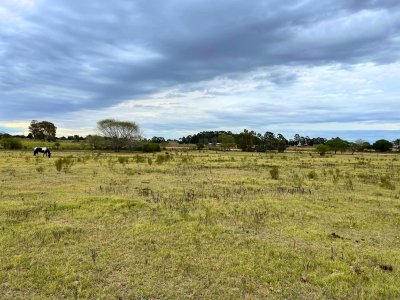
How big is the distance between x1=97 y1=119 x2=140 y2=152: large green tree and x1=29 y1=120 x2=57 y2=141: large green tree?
38.7m

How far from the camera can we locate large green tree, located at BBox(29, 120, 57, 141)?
126 meters

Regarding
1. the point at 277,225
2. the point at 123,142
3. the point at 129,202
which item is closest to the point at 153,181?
the point at 129,202

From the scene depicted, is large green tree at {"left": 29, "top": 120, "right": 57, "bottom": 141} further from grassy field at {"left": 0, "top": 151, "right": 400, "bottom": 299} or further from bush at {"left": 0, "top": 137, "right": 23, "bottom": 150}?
grassy field at {"left": 0, "top": 151, "right": 400, "bottom": 299}

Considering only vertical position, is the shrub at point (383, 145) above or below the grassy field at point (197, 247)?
above

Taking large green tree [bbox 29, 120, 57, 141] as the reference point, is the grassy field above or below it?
below

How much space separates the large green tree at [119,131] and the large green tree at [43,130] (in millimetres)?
38709

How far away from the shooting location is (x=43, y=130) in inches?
4998

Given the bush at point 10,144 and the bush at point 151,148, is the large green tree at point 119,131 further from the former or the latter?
the bush at point 10,144

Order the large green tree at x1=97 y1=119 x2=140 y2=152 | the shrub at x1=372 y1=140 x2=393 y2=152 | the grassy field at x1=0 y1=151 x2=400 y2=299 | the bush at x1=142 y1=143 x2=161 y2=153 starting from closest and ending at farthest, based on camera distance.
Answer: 1. the grassy field at x1=0 y1=151 x2=400 y2=299
2. the bush at x1=142 y1=143 x2=161 y2=153
3. the large green tree at x1=97 y1=119 x2=140 y2=152
4. the shrub at x1=372 y1=140 x2=393 y2=152

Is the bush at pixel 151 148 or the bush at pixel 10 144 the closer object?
the bush at pixel 10 144

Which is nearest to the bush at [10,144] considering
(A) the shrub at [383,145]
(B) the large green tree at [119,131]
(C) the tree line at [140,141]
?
(C) the tree line at [140,141]

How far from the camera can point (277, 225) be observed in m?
9.53

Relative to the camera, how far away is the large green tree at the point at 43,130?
413 ft

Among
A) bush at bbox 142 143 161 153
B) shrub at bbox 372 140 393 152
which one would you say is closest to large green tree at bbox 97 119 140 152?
bush at bbox 142 143 161 153
